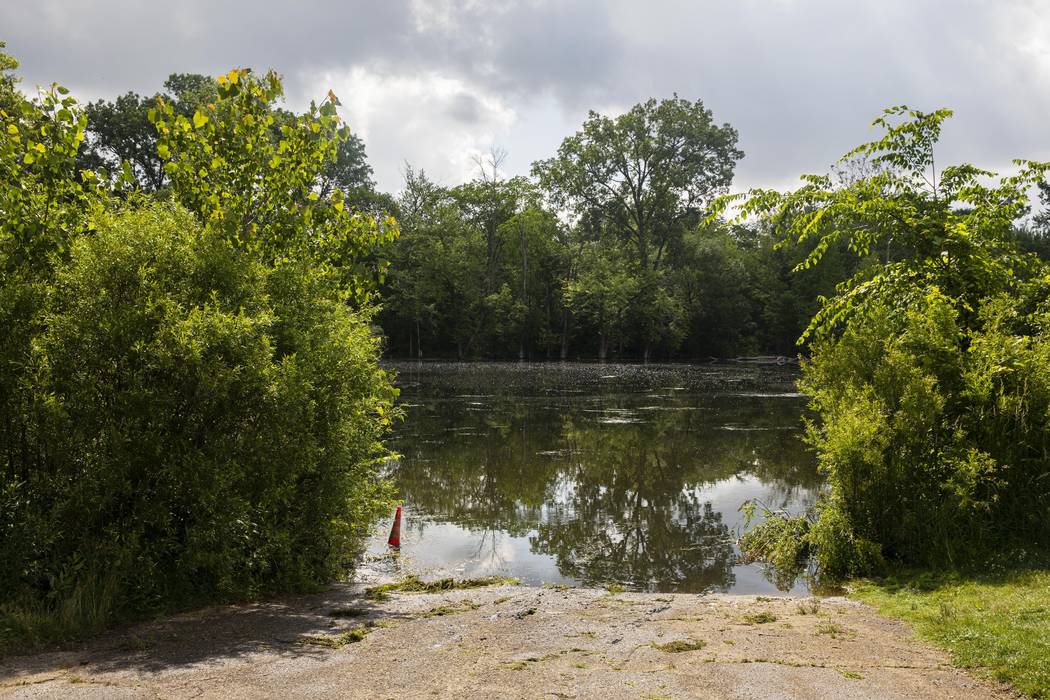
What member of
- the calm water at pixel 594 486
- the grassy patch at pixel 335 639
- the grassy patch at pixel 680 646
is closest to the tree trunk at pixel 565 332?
the calm water at pixel 594 486

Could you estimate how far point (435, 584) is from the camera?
9.01 m

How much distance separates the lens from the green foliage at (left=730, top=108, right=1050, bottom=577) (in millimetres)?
8875

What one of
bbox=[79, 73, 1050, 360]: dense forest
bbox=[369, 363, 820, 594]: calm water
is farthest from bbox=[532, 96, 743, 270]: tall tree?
bbox=[369, 363, 820, 594]: calm water

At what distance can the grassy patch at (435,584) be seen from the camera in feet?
28.6

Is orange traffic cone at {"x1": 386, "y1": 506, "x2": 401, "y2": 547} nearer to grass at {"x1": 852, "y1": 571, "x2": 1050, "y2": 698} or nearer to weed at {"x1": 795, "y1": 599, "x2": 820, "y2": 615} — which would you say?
weed at {"x1": 795, "y1": 599, "x2": 820, "y2": 615}

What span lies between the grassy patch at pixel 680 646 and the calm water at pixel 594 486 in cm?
314

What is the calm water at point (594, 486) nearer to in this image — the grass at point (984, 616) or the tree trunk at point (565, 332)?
the grass at point (984, 616)

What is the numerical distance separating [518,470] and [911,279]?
8814mm

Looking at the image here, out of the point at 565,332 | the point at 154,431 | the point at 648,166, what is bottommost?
the point at 154,431

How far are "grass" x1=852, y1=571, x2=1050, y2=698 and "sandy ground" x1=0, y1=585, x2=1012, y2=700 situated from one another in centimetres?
22

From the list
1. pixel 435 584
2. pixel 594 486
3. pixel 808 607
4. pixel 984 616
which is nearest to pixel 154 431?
pixel 435 584

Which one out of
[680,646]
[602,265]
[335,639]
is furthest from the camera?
[602,265]

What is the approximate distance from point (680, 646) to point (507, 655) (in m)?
1.43

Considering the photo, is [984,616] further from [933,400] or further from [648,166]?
[648,166]
